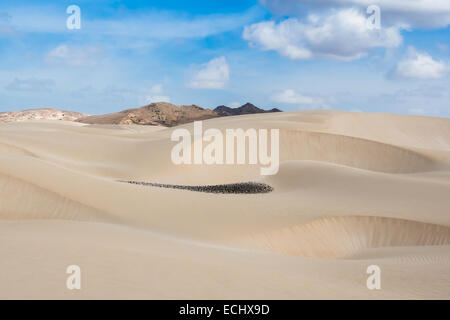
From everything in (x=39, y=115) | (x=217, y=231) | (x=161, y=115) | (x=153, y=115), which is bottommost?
(x=217, y=231)

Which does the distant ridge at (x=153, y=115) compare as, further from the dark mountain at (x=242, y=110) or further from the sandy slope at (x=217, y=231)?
the sandy slope at (x=217, y=231)

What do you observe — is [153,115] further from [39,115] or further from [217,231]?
[217,231]

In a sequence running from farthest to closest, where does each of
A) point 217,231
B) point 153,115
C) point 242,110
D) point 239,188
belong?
point 242,110 → point 153,115 → point 239,188 → point 217,231

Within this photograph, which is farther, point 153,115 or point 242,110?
point 242,110

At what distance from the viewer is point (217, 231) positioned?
11719 millimetres

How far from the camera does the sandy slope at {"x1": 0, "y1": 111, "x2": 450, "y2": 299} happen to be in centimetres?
568

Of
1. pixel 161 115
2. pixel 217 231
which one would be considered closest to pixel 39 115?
pixel 161 115

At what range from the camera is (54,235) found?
764 centimetres

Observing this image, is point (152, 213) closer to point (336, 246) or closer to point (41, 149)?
point (336, 246)

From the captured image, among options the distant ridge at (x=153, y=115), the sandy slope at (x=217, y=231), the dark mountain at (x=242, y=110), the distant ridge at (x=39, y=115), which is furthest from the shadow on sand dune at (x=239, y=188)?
the distant ridge at (x=39, y=115)

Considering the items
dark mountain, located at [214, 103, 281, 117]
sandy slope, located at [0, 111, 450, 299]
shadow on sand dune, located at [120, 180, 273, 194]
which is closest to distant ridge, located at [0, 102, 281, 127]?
dark mountain, located at [214, 103, 281, 117]

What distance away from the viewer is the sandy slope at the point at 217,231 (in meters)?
5.68

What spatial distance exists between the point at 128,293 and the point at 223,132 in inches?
968

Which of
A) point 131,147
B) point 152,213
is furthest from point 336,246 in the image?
point 131,147
